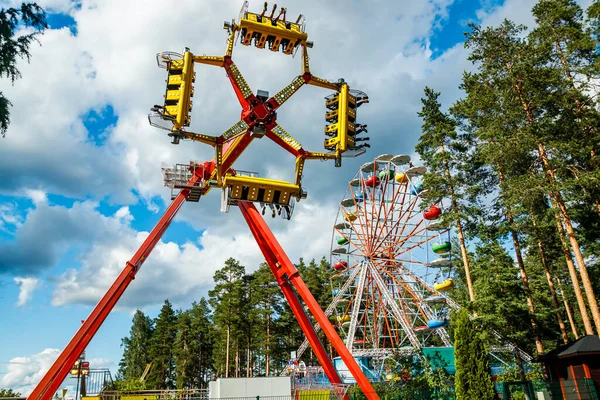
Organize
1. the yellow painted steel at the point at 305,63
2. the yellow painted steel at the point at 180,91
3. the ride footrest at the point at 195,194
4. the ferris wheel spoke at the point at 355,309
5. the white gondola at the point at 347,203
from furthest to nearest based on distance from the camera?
the white gondola at the point at 347,203 → the ferris wheel spoke at the point at 355,309 → the ride footrest at the point at 195,194 → the yellow painted steel at the point at 305,63 → the yellow painted steel at the point at 180,91

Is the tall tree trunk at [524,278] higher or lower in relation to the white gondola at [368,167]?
lower

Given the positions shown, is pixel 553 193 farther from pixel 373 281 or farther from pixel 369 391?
pixel 373 281

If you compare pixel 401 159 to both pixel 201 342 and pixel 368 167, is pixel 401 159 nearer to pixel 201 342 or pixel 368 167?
pixel 368 167

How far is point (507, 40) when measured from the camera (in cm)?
2372

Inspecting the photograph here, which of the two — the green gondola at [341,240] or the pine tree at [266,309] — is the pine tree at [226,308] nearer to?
the pine tree at [266,309]

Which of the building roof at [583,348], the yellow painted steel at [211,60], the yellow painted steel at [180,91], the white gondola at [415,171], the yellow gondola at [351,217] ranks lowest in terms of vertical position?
the building roof at [583,348]

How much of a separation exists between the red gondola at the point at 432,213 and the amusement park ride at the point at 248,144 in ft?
47.9

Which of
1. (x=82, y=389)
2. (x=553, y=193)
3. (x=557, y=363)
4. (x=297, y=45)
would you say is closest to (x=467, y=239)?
(x=553, y=193)

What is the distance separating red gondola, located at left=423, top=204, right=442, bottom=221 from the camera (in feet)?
101

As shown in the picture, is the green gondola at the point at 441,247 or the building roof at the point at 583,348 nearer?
the building roof at the point at 583,348

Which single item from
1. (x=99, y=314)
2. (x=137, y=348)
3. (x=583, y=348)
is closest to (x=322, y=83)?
(x=99, y=314)

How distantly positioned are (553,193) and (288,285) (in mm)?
12422

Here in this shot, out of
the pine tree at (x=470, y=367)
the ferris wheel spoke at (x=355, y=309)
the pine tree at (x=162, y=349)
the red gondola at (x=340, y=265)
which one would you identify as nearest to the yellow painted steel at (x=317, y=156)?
the pine tree at (x=470, y=367)

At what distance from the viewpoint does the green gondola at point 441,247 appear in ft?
103
